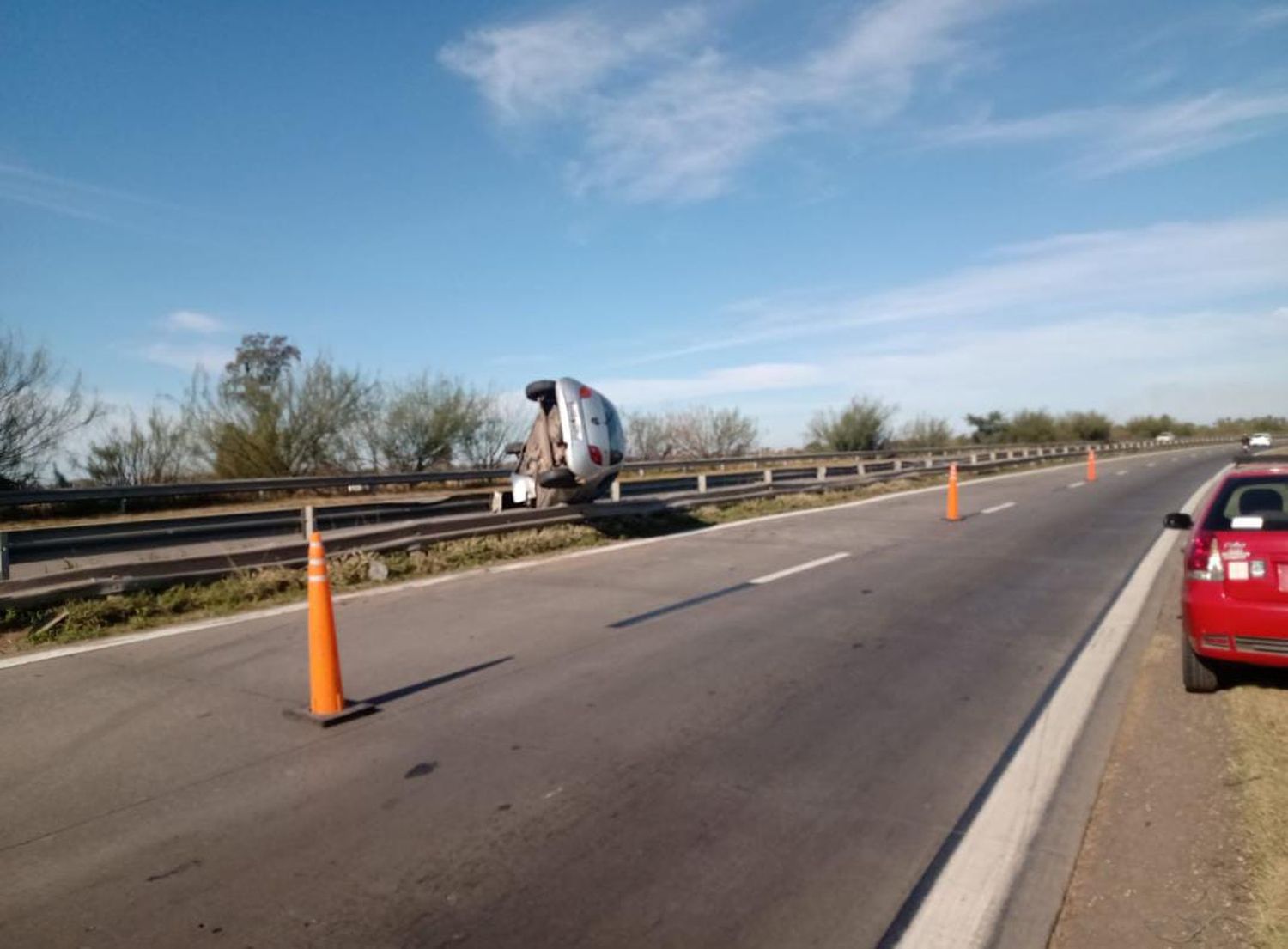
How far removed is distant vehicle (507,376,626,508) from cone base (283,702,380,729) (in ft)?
23.4

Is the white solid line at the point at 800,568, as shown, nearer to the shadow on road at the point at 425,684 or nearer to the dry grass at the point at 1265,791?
the shadow on road at the point at 425,684

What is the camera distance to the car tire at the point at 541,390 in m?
13.0

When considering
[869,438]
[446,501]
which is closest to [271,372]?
[446,501]

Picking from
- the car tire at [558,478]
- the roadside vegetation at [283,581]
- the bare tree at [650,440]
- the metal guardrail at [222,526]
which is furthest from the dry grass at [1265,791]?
the bare tree at [650,440]

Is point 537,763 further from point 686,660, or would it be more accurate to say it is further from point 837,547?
point 837,547

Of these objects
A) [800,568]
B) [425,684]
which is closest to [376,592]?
[425,684]

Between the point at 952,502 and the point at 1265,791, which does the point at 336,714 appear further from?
the point at 952,502

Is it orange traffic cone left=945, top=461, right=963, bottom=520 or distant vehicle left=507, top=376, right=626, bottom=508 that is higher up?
distant vehicle left=507, top=376, right=626, bottom=508

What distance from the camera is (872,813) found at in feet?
14.6

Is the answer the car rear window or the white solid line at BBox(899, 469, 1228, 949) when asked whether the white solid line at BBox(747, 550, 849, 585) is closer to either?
the white solid line at BBox(899, 469, 1228, 949)

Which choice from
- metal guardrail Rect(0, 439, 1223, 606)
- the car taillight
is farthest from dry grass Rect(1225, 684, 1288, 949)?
metal guardrail Rect(0, 439, 1223, 606)

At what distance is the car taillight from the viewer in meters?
6.13

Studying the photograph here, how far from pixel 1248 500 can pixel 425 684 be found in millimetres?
6126

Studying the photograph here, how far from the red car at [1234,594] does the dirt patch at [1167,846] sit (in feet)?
1.25
